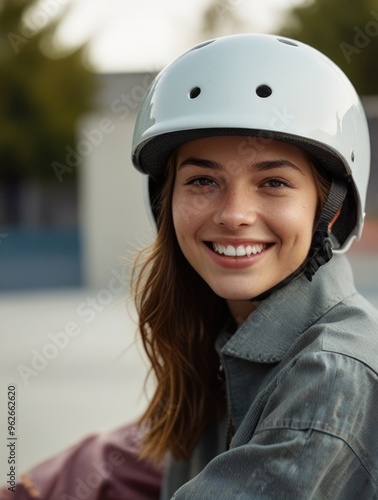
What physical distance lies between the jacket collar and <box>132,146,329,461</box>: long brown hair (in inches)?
15.4

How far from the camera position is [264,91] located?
1965 mm

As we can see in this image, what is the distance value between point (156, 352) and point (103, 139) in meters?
9.47

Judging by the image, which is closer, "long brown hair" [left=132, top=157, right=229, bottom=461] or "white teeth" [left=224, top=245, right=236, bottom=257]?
"white teeth" [left=224, top=245, right=236, bottom=257]

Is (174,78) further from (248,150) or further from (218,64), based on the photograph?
(248,150)

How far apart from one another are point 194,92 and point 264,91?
17cm

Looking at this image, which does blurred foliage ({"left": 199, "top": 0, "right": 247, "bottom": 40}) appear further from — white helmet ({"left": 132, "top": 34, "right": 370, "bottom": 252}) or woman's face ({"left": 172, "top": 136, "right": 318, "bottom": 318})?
woman's face ({"left": 172, "top": 136, "right": 318, "bottom": 318})

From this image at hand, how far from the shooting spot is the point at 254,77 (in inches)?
76.3

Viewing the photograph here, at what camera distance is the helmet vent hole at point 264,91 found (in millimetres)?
1954

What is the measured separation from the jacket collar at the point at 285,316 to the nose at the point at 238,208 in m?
0.19

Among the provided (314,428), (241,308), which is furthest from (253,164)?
(314,428)

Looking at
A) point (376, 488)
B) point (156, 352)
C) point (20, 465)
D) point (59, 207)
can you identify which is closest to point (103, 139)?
point (20, 465)

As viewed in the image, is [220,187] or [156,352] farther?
[156,352]

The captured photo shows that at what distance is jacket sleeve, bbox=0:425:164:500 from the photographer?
238 centimetres

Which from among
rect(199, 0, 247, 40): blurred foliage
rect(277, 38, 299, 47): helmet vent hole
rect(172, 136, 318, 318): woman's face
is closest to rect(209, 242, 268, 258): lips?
rect(172, 136, 318, 318): woman's face
